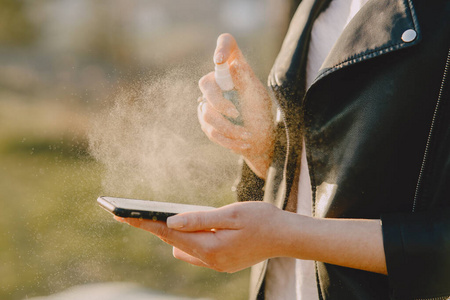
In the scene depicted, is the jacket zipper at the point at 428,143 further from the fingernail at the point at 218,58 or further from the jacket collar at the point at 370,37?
the fingernail at the point at 218,58

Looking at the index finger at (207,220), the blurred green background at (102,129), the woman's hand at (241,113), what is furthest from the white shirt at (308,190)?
the blurred green background at (102,129)

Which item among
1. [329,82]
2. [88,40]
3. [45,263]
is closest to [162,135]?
[329,82]

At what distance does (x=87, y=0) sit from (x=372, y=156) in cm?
975

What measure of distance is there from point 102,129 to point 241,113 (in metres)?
0.96

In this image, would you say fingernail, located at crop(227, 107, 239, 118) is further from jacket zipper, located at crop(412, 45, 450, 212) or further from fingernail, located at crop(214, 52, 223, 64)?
jacket zipper, located at crop(412, 45, 450, 212)

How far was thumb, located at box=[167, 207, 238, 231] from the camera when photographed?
4.35ft

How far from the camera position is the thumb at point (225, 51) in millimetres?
1813

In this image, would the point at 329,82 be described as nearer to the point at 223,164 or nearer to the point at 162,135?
the point at 223,164

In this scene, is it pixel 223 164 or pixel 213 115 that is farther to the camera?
pixel 223 164

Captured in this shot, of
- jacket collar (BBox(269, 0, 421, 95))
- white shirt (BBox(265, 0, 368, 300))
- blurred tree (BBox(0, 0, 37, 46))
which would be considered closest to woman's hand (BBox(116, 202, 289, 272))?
white shirt (BBox(265, 0, 368, 300))

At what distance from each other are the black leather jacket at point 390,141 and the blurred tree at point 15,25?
33.2 ft

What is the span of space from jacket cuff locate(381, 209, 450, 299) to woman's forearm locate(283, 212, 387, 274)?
0.11 ft

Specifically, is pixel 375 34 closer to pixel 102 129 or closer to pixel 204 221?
pixel 204 221

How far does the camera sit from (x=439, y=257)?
1.18 m
